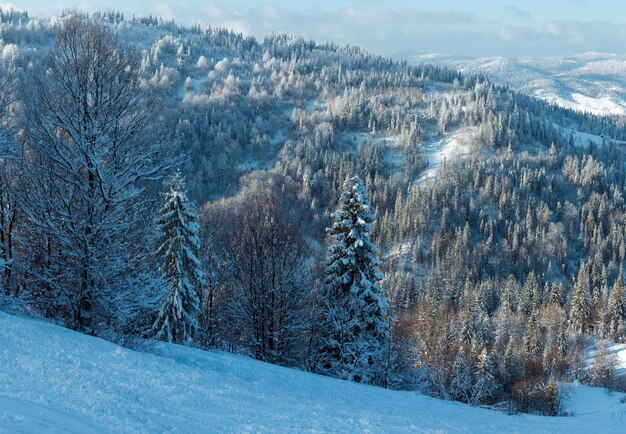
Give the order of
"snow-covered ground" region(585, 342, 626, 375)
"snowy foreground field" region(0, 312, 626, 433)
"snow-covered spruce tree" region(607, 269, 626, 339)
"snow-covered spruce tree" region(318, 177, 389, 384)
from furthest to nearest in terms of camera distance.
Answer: "snow-covered spruce tree" region(607, 269, 626, 339), "snow-covered ground" region(585, 342, 626, 375), "snow-covered spruce tree" region(318, 177, 389, 384), "snowy foreground field" region(0, 312, 626, 433)

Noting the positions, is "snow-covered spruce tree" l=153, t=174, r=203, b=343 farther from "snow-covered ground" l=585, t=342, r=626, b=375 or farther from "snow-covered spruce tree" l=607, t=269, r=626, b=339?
"snow-covered spruce tree" l=607, t=269, r=626, b=339

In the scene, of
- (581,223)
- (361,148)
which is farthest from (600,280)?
(361,148)

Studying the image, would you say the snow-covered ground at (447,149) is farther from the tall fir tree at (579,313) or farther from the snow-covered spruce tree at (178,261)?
the snow-covered spruce tree at (178,261)

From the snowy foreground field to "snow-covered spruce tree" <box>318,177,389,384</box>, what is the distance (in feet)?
29.9

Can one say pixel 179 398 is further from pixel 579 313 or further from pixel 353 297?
pixel 579 313

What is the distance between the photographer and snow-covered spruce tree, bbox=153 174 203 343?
64.3 feet

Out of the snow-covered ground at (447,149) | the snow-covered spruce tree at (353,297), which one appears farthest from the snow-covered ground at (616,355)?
the snow-covered ground at (447,149)

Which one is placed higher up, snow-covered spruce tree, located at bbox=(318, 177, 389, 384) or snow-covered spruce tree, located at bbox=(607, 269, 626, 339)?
snow-covered spruce tree, located at bbox=(318, 177, 389, 384)

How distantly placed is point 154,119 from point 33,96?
2624 mm

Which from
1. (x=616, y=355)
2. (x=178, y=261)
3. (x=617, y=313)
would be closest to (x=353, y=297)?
(x=178, y=261)

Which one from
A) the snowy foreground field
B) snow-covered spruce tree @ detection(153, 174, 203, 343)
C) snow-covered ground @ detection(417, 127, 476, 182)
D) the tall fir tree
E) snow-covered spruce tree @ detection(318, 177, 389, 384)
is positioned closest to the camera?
the snowy foreground field

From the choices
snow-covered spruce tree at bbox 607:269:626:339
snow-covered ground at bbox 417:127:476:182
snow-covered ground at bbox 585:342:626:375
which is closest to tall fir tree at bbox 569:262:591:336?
snow-covered spruce tree at bbox 607:269:626:339

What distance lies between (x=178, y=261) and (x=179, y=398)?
1412 centimetres

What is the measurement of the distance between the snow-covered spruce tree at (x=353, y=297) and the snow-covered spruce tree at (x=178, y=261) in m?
6.04
